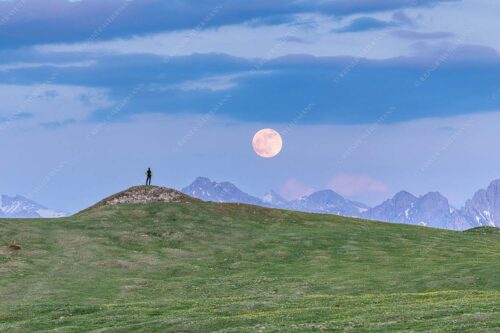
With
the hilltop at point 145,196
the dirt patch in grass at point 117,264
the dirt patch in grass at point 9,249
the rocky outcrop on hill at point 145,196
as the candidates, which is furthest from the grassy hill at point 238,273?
the rocky outcrop on hill at point 145,196

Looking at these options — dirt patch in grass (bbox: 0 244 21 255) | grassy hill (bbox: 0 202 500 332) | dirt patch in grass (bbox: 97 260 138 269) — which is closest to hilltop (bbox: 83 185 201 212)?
grassy hill (bbox: 0 202 500 332)

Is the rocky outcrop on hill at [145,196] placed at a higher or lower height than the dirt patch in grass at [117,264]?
higher

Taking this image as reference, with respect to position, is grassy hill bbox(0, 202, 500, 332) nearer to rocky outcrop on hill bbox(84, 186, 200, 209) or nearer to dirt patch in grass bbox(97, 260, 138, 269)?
dirt patch in grass bbox(97, 260, 138, 269)

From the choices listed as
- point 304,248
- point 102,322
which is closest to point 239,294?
point 102,322

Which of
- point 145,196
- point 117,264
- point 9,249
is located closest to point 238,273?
point 117,264

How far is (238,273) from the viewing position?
87562mm

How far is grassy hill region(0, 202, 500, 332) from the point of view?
2042 inches

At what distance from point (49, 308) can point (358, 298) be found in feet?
83.6

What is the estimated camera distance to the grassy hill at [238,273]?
170 feet

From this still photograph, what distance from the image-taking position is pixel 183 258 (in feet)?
316

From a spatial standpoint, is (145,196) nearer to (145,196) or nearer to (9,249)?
(145,196)

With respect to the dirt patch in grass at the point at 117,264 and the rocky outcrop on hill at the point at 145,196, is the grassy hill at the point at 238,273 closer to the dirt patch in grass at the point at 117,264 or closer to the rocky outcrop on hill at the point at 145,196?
the dirt patch in grass at the point at 117,264

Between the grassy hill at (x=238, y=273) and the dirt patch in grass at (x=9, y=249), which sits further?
the dirt patch in grass at (x=9, y=249)

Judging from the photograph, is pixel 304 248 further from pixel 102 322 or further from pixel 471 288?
pixel 102 322
